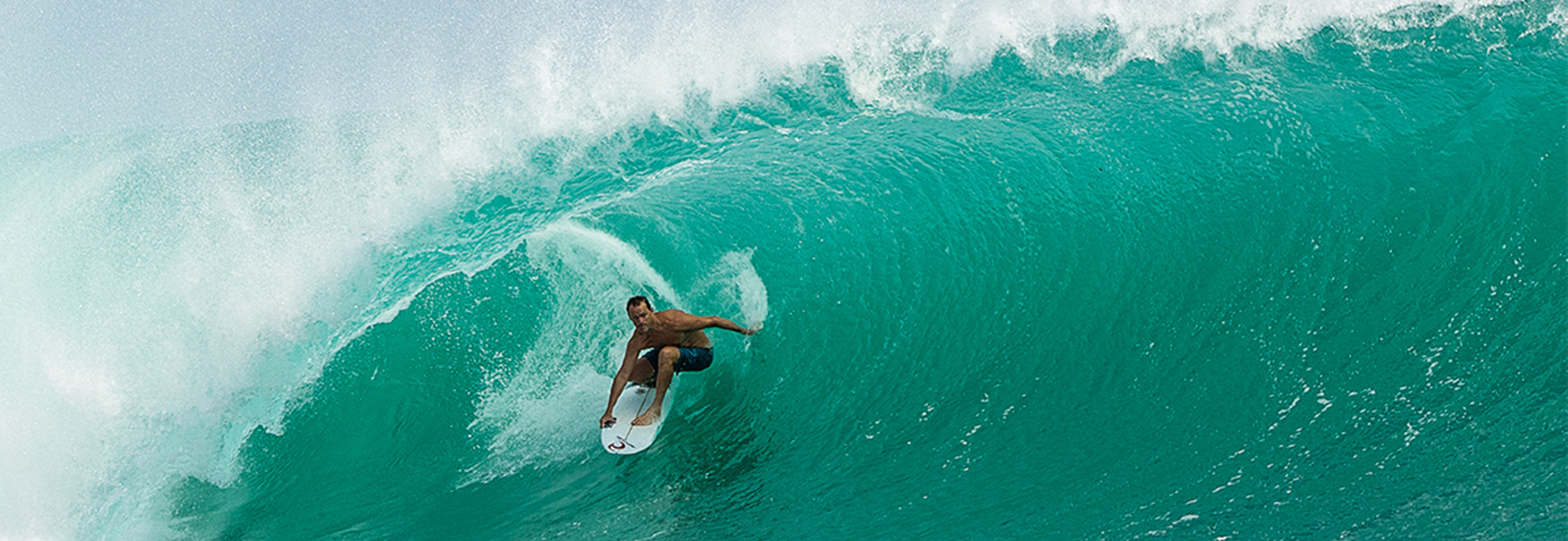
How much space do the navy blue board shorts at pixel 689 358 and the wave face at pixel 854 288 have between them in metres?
0.46

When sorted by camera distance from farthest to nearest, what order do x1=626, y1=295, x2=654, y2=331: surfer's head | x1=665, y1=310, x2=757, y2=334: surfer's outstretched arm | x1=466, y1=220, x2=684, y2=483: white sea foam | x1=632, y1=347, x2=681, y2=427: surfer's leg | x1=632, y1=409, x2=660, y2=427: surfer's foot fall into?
x1=466, y1=220, x2=684, y2=483: white sea foam
x1=632, y1=409, x2=660, y2=427: surfer's foot
x1=632, y1=347, x2=681, y2=427: surfer's leg
x1=665, y1=310, x2=757, y2=334: surfer's outstretched arm
x1=626, y1=295, x2=654, y2=331: surfer's head

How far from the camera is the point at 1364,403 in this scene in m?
5.38

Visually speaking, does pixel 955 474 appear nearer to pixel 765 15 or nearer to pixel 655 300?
pixel 655 300

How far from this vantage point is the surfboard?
20.1ft

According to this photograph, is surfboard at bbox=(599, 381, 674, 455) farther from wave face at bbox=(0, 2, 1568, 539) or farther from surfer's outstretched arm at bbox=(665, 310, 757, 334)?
surfer's outstretched arm at bbox=(665, 310, 757, 334)

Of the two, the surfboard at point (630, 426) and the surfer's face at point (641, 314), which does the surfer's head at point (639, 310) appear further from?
the surfboard at point (630, 426)

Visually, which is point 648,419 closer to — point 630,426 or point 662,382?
point 630,426

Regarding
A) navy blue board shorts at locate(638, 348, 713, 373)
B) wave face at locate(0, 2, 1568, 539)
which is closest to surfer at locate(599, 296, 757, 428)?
navy blue board shorts at locate(638, 348, 713, 373)

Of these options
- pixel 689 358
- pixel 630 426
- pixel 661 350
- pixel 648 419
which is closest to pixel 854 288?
pixel 689 358

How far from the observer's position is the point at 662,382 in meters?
6.11

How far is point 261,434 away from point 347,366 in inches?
29.1

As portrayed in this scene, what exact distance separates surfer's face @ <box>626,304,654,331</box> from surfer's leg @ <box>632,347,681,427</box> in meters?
0.28

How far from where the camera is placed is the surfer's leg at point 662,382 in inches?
238

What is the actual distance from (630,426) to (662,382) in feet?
1.26
